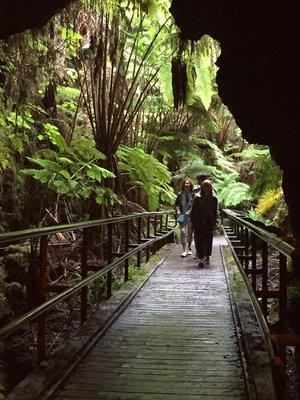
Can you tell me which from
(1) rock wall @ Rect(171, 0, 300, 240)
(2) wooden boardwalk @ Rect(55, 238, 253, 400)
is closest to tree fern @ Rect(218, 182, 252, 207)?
(2) wooden boardwalk @ Rect(55, 238, 253, 400)

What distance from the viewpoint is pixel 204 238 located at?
882 cm

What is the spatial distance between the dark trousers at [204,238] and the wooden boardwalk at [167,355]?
7.33 feet

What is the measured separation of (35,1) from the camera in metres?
4.89

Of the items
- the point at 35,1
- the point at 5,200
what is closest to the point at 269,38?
the point at 35,1

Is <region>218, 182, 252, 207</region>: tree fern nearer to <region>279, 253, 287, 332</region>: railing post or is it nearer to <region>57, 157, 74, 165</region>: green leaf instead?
<region>57, 157, 74, 165</region>: green leaf

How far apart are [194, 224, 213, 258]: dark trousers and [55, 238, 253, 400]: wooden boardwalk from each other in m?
2.23

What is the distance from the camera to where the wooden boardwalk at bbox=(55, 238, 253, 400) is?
331 cm

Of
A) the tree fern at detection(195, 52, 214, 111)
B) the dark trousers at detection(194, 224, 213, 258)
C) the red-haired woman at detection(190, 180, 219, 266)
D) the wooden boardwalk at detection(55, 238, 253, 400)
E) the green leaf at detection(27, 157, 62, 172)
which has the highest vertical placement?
the tree fern at detection(195, 52, 214, 111)

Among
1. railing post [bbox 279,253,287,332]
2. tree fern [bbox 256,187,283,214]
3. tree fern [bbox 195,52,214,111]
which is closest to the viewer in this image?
railing post [bbox 279,253,287,332]

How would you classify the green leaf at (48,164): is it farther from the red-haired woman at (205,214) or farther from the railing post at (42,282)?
the railing post at (42,282)

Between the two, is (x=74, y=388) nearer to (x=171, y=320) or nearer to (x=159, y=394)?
(x=159, y=394)

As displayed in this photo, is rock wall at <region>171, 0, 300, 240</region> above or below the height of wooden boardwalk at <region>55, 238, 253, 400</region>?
above

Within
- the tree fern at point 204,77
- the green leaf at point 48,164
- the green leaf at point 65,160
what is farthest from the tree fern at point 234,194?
the green leaf at point 48,164

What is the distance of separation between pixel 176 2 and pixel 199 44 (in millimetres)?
2104
